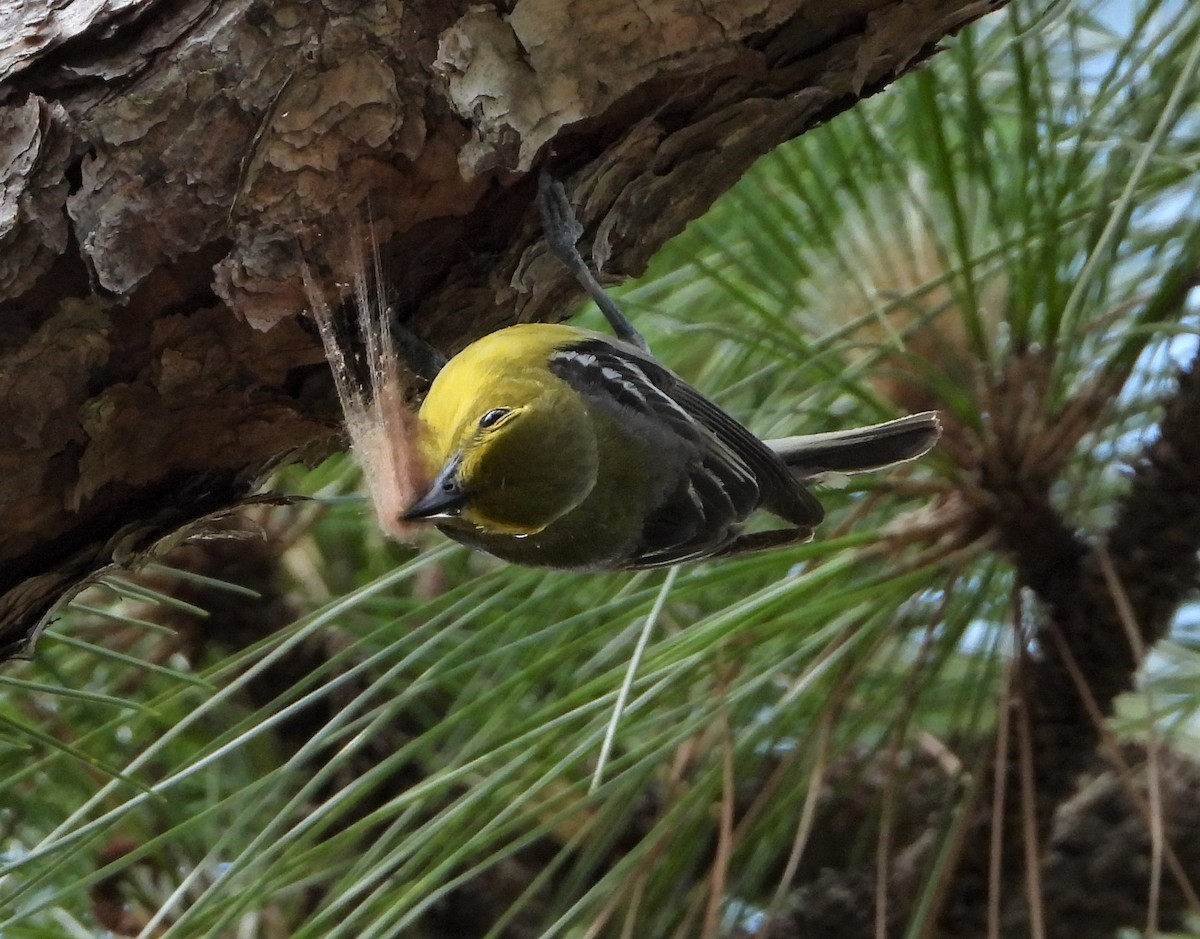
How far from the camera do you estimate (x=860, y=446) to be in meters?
1.33

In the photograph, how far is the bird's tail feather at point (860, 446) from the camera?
119 centimetres

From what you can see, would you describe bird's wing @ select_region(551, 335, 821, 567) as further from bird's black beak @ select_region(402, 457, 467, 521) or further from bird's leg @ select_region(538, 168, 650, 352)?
bird's leg @ select_region(538, 168, 650, 352)

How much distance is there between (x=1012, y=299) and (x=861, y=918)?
2.30 feet

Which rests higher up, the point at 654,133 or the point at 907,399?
the point at 654,133

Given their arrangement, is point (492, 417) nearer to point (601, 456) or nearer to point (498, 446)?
point (498, 446)

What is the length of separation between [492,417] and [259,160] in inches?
16.1

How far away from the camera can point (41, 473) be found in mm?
912

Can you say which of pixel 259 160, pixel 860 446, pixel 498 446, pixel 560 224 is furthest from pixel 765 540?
pixel 259 160

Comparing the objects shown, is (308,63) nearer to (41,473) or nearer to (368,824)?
(41,473)

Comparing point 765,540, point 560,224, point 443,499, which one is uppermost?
point 560,224

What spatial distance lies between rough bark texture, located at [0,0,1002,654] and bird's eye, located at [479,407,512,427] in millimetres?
252

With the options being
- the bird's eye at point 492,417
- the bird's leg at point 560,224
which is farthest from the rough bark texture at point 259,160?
the bird's eye at point 492,417

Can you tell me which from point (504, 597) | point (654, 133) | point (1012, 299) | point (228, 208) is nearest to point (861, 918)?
point (504, 597)

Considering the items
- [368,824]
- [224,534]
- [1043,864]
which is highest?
[224,534]
